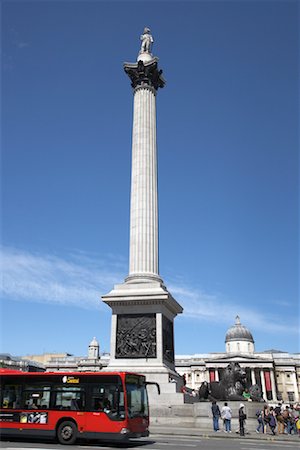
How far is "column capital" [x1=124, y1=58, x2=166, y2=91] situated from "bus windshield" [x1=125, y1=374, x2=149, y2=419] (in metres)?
27.6

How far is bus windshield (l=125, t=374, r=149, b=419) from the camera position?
15091mm

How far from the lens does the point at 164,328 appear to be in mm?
28062

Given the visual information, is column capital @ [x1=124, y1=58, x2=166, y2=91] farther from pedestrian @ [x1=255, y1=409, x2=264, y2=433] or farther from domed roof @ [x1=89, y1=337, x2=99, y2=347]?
domed roof @ [x1=89, y1=337, x2=99, y2=347]

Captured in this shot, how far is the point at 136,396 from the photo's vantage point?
15.7 meters

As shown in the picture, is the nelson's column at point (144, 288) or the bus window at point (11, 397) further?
the nelson's column at point (144, 288)

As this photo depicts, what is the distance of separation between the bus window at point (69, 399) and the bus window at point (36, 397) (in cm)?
36

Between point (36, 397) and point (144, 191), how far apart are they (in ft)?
64.7

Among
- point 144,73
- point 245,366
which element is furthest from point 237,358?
point 144,73

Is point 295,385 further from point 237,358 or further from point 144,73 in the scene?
point 144,73

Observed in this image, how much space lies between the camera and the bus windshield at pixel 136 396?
49.5 ft

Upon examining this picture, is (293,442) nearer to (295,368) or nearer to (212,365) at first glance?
(212,365)

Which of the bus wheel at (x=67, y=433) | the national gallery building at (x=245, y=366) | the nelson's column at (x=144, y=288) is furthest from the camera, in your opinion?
the national gallery building at (x=245, y=366)

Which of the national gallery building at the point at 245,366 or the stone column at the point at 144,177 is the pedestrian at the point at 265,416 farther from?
the national gallery building at the point at 245,366

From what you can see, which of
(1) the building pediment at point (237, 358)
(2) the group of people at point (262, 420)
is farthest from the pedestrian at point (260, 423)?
(1) the building pediment at point (237, 358)
